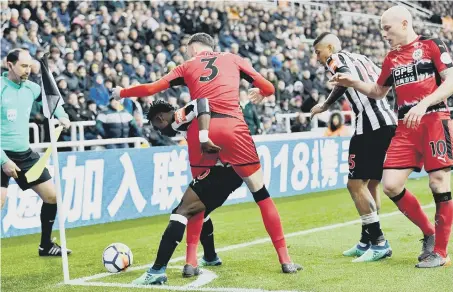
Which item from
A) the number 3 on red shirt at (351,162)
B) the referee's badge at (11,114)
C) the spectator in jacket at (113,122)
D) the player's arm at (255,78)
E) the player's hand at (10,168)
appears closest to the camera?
the player's arm at (255,78)

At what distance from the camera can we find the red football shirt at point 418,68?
6.57 metres

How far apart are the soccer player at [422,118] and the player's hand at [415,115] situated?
0.15 metres

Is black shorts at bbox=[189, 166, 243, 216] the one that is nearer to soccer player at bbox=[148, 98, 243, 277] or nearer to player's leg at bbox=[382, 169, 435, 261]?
soccer player at bbox=[148, 98, 243, 277]

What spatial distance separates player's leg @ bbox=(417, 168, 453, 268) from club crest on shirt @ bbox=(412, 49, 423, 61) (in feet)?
3.36

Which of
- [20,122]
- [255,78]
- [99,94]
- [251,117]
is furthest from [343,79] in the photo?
[251,117]

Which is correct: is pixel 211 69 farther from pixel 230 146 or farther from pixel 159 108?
pixel 230 146

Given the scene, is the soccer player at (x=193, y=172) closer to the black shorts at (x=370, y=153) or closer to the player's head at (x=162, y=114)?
the player's head at (x=162, y=114)

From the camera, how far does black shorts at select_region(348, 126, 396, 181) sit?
7.60 metres

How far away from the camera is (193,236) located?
686 centimetres

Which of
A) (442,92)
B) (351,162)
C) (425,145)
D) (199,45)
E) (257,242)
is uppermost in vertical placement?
(199,45)

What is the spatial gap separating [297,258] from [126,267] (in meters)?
1.73

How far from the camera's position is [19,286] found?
22.0 feet

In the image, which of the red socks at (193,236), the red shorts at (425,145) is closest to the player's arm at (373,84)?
the red shorts at (425,145)

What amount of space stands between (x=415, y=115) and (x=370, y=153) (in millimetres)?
1385
